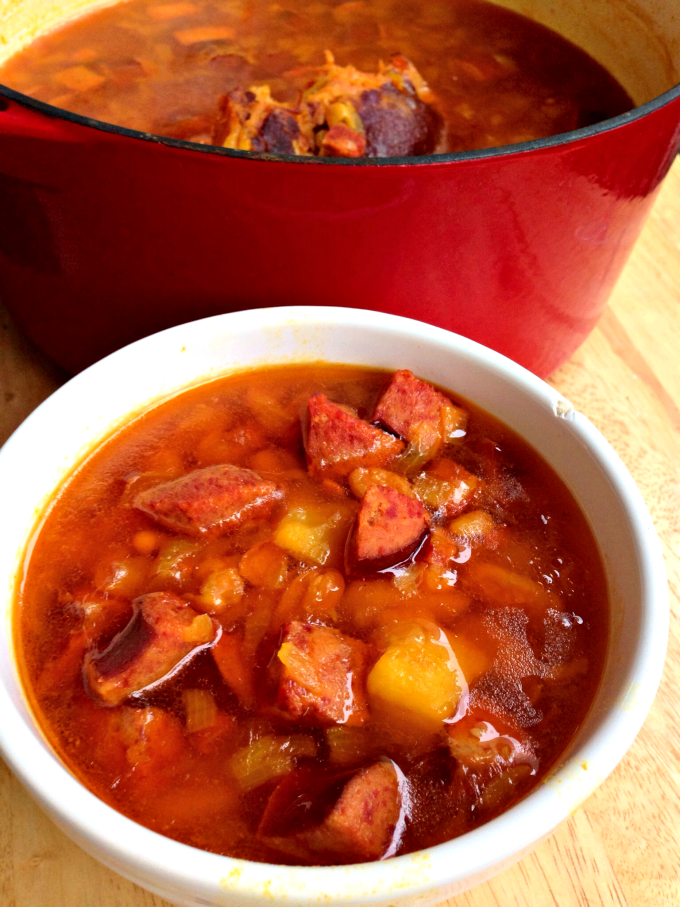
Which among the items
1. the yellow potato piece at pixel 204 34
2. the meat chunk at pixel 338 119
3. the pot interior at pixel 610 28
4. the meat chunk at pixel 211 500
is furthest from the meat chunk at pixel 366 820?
the yellow potato piece at pixel 204 34

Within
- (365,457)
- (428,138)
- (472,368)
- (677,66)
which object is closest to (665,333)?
(677,66)

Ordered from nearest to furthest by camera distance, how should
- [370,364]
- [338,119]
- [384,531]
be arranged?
[384,531]
[370,364]
[338,119]

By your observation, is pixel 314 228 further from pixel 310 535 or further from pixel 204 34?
pixel 204 34

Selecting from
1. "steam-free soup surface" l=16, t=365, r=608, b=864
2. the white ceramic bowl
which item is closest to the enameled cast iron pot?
the white ceramic bowl

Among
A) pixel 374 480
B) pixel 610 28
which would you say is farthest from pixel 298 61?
pixel 374 480

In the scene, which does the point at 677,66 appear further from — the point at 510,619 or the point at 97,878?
the point at 97,878
